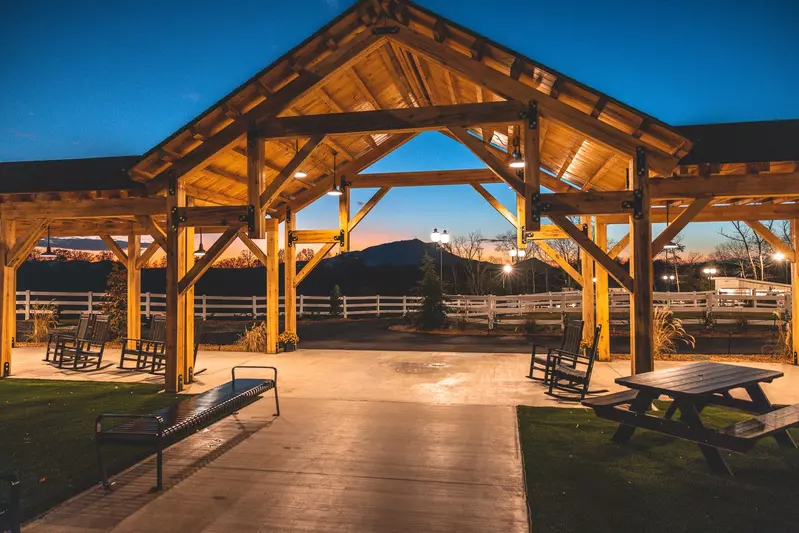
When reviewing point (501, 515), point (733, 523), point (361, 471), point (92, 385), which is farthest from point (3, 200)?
point (733, 523)

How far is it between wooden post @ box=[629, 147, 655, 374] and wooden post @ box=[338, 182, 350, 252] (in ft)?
20.2

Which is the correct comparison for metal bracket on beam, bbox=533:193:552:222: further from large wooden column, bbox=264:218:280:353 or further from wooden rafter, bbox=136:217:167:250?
large wooden column, bbox=264:218:280:353

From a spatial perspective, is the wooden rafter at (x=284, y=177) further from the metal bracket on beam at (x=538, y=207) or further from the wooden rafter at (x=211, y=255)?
the metal bracket on beam at (x=538, y=207)

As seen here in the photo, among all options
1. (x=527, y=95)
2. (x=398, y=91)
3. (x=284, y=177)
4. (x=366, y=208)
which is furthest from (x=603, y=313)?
(x=284, y=177)

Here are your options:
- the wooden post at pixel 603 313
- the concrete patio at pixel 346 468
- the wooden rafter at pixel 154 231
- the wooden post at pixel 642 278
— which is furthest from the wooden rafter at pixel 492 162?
the wooden rafter at pixel 154 231

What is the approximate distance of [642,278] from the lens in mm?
5941

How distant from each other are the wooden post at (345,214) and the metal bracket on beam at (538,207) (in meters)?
5.43

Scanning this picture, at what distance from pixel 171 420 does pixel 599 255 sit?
15.9ft

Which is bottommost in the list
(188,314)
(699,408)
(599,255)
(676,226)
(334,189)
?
(699,408)

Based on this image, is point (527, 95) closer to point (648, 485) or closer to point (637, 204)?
point (637, 204)

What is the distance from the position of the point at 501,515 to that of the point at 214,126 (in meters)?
6.10

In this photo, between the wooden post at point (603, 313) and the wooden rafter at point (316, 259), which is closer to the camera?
the wooden post at point (603, 313)

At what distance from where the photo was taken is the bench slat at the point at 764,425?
137 inches

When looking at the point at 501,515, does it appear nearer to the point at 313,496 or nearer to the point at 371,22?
the point at 313,496
